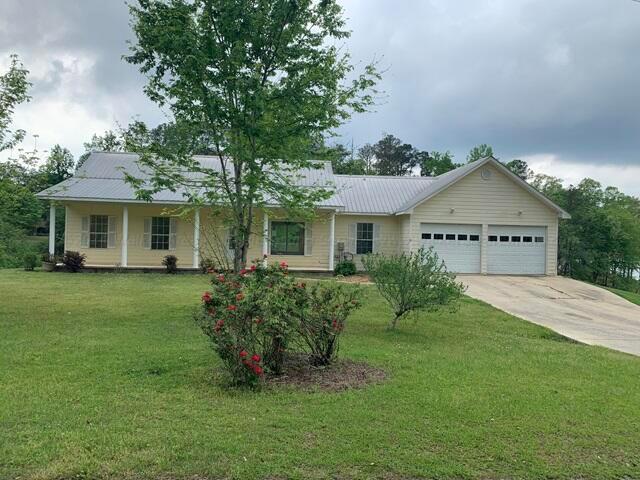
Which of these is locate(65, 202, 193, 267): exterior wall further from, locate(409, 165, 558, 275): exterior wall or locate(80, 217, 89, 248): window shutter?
locate(409, 165, 558, 275): exterior wall

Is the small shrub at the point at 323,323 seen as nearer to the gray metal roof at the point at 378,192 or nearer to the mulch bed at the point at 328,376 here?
the mulch bed at the point at 328,376

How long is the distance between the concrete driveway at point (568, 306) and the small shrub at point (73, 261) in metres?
14.4

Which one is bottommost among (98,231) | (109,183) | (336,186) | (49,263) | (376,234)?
(49,263)

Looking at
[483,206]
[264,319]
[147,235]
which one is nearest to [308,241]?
[147,235]

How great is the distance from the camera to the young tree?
8742mm

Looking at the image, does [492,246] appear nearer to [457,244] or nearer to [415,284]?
[457,244]

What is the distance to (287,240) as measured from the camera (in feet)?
69.0

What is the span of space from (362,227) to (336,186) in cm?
417

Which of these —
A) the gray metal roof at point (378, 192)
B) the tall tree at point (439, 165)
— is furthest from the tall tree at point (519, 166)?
the gray metal roof at point (378, 192)

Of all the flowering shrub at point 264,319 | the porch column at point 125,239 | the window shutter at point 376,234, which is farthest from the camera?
the window shutter at point 376,234

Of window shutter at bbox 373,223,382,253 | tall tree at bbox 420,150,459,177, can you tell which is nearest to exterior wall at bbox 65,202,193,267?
window shutter at bbox 373,223,382,253

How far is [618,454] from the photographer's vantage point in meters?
4.02

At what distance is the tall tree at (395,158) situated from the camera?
5928 cm

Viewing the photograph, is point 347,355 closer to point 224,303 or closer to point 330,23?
point 224,303
